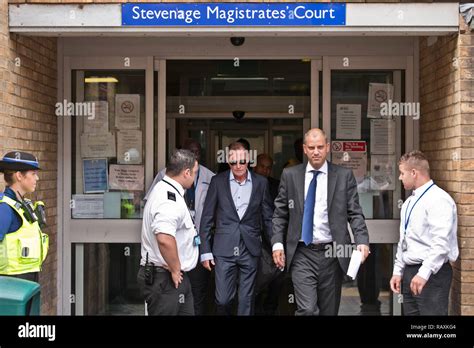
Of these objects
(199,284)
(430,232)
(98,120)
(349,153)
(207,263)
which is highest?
(98,120)

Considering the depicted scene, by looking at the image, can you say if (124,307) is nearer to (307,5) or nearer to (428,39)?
(307,5)

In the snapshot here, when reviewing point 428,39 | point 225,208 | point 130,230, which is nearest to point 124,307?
point 130,230

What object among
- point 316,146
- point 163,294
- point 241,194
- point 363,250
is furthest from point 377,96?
point 163,294

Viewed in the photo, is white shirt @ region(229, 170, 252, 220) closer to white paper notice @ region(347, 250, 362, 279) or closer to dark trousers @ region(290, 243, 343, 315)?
dark trousers @ region(290, 243, 343, 315)

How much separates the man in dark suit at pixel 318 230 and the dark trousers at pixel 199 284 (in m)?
1.16

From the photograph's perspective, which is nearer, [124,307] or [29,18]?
[29,18]

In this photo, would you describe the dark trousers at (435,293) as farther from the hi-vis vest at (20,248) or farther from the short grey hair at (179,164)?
the hi-vis vest at (20,248)

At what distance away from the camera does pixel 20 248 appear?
496cm

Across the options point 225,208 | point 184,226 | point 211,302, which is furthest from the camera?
point 211,302

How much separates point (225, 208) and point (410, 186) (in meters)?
1.67

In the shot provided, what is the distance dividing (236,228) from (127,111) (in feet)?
6.01

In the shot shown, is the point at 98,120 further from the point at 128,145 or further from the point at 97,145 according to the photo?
the point at 128,145

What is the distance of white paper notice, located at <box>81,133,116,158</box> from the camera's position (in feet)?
24.1

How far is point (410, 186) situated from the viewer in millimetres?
5656
